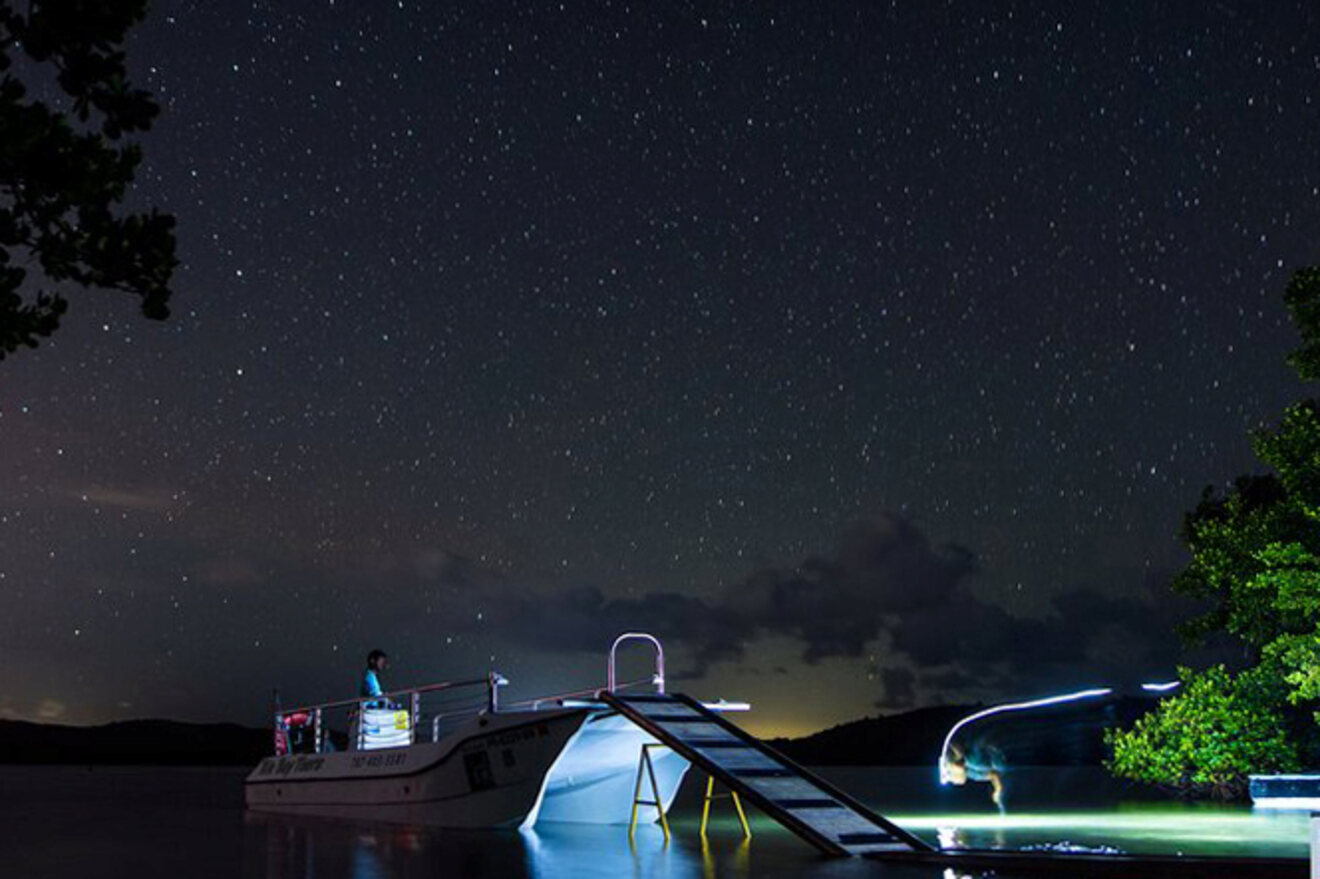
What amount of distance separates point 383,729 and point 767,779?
389 inches

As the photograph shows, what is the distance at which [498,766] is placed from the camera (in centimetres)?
2272

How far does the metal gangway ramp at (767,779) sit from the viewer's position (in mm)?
17219

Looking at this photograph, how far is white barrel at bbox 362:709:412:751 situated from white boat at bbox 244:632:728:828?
17 mm

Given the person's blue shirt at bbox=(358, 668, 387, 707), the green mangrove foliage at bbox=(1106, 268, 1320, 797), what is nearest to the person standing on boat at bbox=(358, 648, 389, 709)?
the person's blue shirt at bbox=(358, 668, 387, 707)

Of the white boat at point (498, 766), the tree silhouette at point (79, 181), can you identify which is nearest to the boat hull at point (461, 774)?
the white boat at point (498, 766)

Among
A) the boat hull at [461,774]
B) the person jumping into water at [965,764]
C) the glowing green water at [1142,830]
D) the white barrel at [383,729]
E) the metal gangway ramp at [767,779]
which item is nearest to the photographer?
the metal gangway ramp at [767,779]

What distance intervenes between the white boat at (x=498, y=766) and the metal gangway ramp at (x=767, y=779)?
0.64 meters

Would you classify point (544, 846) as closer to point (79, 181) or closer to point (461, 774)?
point (461, 774)

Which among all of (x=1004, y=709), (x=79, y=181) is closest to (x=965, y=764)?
(x=1004, y=709)

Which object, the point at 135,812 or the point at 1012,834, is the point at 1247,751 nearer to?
the point at 1012,834

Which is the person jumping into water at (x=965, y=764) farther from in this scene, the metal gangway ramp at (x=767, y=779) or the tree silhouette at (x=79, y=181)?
the tree silhouette at (x=79, y=181)

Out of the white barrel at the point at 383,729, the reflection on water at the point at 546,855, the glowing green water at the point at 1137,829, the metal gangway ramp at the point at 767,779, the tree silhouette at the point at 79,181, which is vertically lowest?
the glowing green water at the point at 1137,829

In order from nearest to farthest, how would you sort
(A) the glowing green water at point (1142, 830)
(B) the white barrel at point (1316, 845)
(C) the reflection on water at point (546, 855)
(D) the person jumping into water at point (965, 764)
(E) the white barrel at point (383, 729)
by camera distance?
(B) the white barrel at point (1316, 845) → (C) the reflection on water at point (546, 855) → (A) the glowing green water at point (1142, 830) → (D) the person jumping into water at point (965, 764) → (E) the white barrel at point (383, 729)

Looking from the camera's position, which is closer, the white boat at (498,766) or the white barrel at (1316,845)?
the white barrel at (1316,845)
